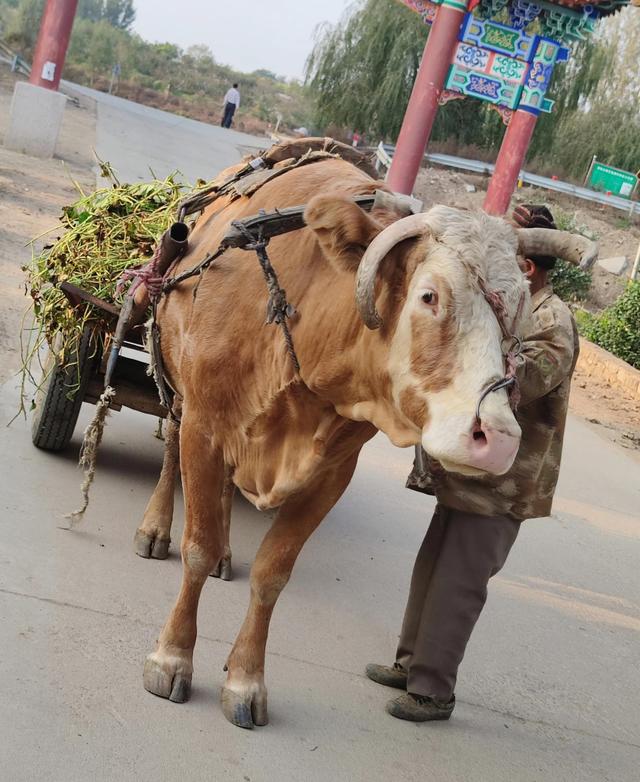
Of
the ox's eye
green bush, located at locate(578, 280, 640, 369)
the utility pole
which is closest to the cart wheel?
the ox's eye

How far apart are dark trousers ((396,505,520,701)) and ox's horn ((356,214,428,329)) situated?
132 cm

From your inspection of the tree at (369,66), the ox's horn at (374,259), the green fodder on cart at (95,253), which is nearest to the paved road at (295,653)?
the green fodder on cart at (95,253)

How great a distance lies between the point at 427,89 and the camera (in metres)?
17.0

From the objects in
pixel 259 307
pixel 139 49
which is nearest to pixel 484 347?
pixel 259 307

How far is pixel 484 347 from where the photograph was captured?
3090 millimetres

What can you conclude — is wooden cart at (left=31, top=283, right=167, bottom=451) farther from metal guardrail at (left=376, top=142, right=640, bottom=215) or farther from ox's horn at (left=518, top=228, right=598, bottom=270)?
metal guardrail at (left=376, top=142, right=640, bottom=215)

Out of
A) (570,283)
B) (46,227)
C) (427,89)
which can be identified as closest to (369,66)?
(570,283)

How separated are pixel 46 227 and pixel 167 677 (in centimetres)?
968

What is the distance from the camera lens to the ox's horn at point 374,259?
3.21m

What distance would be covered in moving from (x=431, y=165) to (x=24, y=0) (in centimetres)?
2823

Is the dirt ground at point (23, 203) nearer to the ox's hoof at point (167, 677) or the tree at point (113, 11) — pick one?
the ox's hoof at point (167, 677)

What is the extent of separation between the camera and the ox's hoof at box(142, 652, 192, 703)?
3.89 metres

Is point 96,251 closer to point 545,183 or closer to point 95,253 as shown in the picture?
point 95,253

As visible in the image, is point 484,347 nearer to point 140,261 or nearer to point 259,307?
point 259,307
